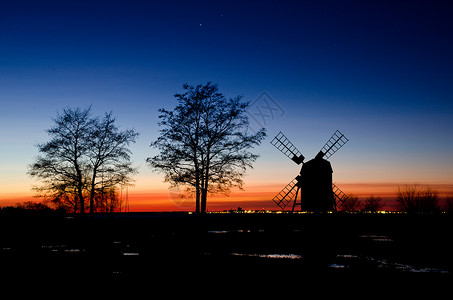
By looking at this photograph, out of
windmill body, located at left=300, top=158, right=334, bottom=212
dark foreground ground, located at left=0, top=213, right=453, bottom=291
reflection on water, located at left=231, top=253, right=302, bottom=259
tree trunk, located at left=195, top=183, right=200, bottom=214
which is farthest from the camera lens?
windmill body, located at left=300, top=158, right=334, bottom=212

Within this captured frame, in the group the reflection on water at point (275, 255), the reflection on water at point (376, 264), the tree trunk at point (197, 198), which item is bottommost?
the reflection on water at point (275, 255)

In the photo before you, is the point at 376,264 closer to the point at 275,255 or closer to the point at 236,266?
the point at 275,255

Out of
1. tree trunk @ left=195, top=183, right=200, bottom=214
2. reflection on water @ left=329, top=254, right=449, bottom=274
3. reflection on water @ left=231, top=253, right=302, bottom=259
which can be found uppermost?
tree trunk @ left=195, top=183, right=200, bottom=214

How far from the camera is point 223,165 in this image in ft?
97.1

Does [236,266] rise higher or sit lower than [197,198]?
lower

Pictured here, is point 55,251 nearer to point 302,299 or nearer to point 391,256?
point 302,299

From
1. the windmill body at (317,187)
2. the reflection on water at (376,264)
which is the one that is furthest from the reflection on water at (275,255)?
the windmill body at (317,187)

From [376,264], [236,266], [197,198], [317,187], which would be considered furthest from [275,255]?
[317,187]

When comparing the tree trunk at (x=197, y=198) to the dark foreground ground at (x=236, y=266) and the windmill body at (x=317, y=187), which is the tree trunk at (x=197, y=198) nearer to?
the windmill body at (x=317, y=187)

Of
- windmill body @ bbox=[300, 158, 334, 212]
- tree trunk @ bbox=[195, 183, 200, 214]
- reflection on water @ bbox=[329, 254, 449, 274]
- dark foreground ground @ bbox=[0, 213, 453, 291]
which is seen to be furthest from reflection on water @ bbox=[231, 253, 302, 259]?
windmill body @ bbox=[300, 158, 334, 212]

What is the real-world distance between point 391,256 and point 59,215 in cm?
2388

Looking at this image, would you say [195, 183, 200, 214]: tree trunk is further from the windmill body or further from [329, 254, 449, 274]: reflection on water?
[329, 254, 449, 274]: reflection on water

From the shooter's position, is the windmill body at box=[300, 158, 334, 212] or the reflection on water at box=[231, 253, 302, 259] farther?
the windmill body at box=[300, 158, 334, 212]

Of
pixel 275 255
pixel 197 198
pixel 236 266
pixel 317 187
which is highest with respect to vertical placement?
pixel 317 187
